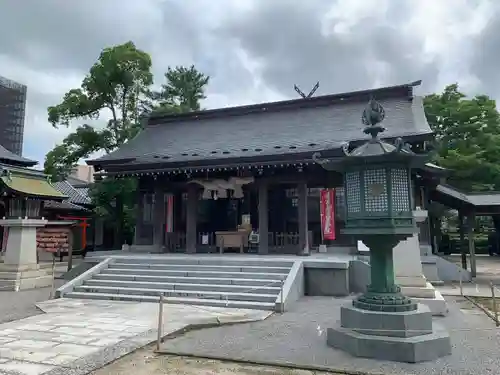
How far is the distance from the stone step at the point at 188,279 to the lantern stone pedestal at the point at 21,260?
2859mm

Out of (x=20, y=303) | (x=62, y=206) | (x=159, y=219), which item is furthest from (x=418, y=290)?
(x=62, y=206)

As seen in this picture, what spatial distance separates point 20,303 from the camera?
29.1 ft

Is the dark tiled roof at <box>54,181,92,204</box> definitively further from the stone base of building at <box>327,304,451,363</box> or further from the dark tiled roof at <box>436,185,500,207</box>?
the stone base of building at <box>327,304,451,363</box>

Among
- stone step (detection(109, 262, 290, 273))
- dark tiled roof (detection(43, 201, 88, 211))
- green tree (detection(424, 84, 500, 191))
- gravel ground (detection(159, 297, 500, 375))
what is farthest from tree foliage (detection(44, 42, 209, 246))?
green tree (detection(424, 84, 500, 191))

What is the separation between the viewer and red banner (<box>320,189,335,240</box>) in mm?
12250

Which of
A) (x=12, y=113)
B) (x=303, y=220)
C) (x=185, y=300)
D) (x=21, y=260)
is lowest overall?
(x=185, y=300)

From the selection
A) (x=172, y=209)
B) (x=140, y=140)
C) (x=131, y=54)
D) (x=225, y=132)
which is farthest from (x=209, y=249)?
(x=131, y=54)

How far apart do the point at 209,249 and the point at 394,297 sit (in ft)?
30.2

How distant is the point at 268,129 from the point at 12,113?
111 ft

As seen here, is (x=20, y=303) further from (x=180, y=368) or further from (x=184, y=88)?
(x=184, y=88)

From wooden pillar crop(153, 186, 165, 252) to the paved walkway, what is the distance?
179 inches

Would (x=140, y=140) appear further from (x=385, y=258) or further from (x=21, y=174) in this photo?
(x=385, y=258)

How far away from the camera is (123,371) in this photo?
4293mm

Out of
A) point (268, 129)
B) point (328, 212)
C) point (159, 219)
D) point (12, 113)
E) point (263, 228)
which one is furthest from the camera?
point (12, 113)
